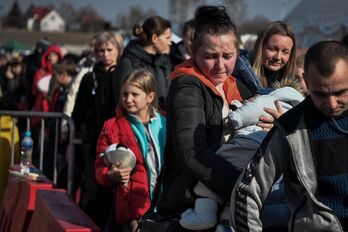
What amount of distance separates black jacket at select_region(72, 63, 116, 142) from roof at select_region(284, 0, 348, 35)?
18.4ft

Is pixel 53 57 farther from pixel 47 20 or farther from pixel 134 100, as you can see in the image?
pixel 47 20

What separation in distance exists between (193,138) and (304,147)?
2.04 ft

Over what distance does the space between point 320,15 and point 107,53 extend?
6.21 metres

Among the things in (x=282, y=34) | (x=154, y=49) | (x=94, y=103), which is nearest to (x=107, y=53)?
(x=94, y=103)

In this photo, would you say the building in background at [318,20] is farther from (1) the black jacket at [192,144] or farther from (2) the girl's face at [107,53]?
(1) the black jacket at [192,144]

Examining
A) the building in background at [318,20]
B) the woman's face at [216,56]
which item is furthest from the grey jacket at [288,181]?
the building in background at [318,20]

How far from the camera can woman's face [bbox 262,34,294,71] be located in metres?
4.62

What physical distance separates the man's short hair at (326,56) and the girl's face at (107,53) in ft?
15.9

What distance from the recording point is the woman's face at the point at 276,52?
462cm

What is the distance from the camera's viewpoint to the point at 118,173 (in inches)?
190

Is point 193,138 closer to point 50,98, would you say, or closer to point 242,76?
point 242,76

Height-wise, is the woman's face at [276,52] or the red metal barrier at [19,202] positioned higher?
the woman's face at [276,52]

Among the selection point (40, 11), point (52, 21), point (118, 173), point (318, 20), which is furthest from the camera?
point (52, 21)

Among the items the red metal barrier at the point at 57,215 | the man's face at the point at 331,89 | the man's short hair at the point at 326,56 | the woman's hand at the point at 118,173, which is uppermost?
the man's short hair at the point at 326,56
